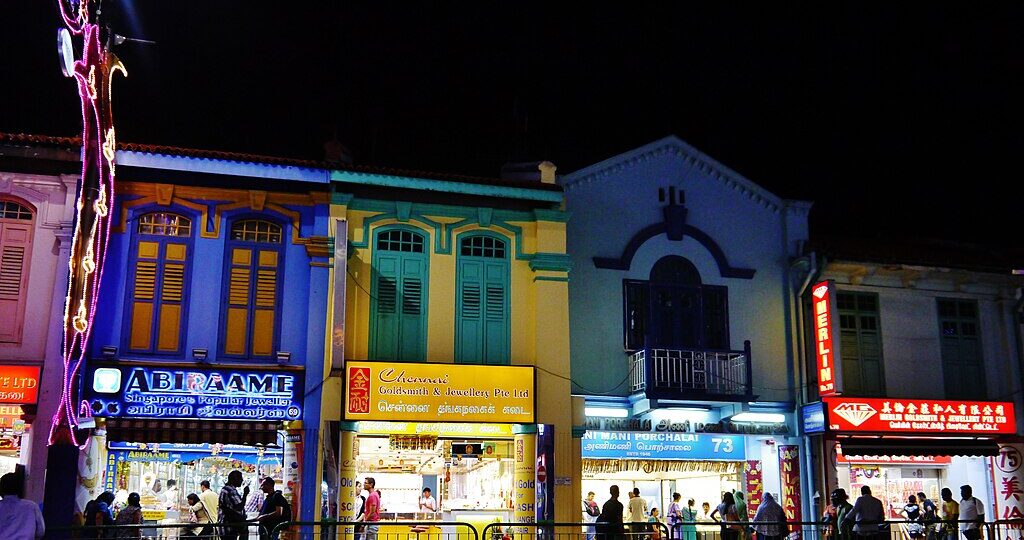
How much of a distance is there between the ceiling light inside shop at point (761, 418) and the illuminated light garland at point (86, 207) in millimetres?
12186

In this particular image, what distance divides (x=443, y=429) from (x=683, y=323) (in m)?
5.48

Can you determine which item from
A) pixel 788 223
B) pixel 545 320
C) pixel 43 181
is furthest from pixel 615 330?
pixel 43 181

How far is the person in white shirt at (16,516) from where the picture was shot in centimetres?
1023

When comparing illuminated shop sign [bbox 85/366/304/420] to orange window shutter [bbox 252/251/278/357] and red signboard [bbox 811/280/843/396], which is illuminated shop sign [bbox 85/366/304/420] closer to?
orange window shutter [bbox 252/251/278/357]

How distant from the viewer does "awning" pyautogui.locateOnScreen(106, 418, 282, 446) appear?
16844 mm

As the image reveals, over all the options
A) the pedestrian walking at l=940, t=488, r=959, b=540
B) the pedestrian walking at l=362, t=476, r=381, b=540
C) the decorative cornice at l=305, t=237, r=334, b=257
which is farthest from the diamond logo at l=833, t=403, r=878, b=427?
the decorative cornice at l=305, t=237, r=334, b=257

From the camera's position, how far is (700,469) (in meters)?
20.6

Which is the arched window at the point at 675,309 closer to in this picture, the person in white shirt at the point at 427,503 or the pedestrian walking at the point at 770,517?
the pedestrian walking at the point at 770,517

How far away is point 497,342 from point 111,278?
709cm

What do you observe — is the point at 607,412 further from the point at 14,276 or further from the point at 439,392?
the point at 14,276

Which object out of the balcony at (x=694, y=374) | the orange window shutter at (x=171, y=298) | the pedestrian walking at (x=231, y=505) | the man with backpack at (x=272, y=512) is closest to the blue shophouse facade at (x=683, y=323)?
the balcony at (x=694, y=374)

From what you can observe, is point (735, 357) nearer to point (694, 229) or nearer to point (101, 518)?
point (694, 229)

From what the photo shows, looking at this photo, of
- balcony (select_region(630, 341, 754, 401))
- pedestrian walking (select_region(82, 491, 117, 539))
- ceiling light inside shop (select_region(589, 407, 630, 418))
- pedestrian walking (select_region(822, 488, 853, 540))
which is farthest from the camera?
ceiling light inside shop (select_region(589, 407, 630, 418))

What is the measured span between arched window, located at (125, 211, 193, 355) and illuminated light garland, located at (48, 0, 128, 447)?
48.5 inches
